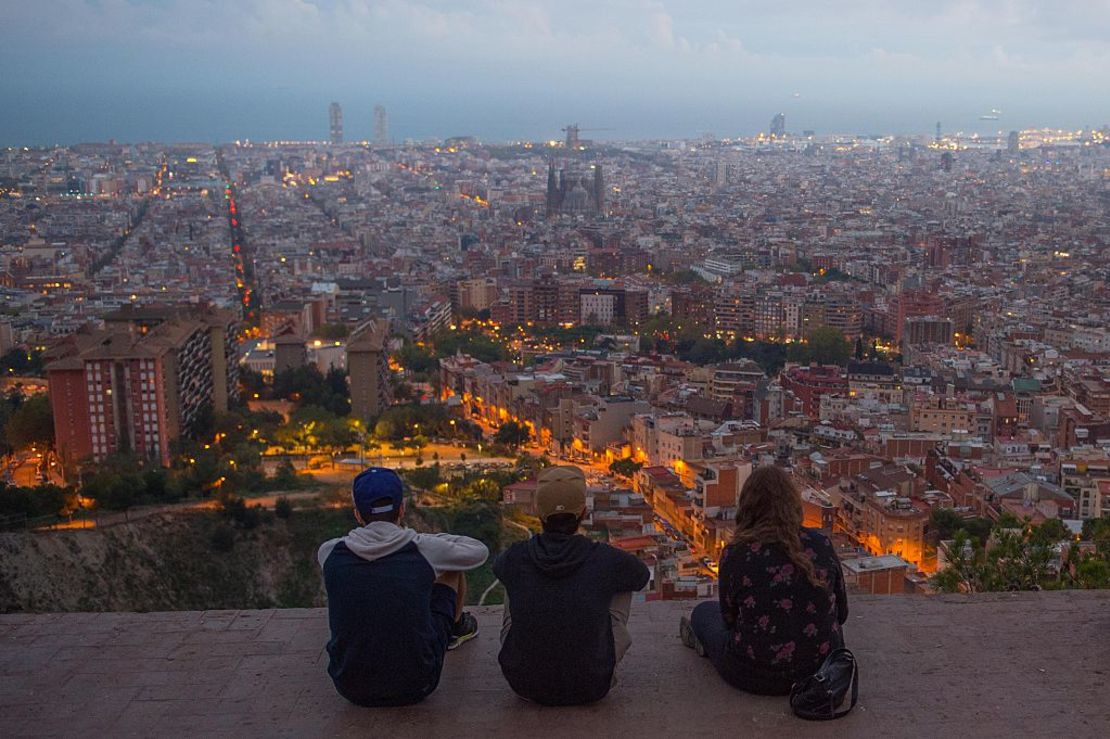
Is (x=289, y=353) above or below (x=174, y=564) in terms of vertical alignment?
below

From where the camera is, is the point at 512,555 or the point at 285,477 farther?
the point at 285,477

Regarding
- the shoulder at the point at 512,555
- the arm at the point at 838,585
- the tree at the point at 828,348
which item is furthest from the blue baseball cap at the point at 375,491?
the tree at the point at 828,348

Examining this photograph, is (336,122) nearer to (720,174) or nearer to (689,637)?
(720,174)

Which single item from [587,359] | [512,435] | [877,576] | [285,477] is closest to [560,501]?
[877,576]

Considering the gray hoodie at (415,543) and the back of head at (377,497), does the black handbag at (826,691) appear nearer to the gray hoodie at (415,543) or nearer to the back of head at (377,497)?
the gray hoodie at (415,543)

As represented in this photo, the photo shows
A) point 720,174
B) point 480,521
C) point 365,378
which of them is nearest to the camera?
point 480,521

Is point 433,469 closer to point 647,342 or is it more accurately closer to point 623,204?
point 647,342

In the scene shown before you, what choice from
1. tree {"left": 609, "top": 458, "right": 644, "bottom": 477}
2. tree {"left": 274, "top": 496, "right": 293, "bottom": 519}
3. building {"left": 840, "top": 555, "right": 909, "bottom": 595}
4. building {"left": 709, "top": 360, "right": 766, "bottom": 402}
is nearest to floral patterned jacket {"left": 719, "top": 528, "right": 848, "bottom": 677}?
building {"left": 840, "top": 555, "right": 909, "bottom": 595}
